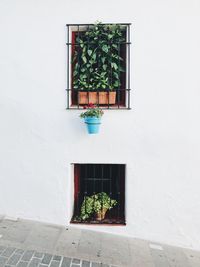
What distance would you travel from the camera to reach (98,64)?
13.3 feet

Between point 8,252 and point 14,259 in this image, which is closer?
point 14,259

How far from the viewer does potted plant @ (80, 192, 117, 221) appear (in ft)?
13.7

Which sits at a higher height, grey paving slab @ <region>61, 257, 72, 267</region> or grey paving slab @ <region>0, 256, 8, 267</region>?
grey paving slab @ <region>0, 256, 8, 267</region>

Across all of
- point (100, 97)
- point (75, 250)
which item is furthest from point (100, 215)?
point (100, 97)

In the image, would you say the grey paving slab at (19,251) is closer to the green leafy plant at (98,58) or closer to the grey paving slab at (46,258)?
the grey paving slab at (46,258)

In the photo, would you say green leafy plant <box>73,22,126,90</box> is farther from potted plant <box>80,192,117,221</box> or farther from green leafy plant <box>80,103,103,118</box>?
potted plant <box>80,192,117,221</box>

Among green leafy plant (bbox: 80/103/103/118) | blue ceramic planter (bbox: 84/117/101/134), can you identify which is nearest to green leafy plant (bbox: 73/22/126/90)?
green leafy plant (bbox: 80/103/103/118)

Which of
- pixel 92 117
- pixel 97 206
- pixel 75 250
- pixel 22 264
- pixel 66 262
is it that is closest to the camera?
pixel 22 264

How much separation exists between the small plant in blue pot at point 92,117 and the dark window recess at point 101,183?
858 mm

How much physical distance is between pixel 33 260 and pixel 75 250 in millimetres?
581

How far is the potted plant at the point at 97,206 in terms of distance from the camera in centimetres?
418

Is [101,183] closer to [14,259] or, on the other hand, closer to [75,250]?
[75,250]

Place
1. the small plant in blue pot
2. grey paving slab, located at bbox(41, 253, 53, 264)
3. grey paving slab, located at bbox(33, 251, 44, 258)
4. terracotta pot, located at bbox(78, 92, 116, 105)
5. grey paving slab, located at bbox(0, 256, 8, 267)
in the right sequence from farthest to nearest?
terracotta pot, located at bbox(78, 92, 116, 105) < the small plant in blue pot < grey paving slab, located at bbox(33, 251, 44, 258) < grey paving slab, located at bbox(41, 253, 53, 264) < grey paving slab, located at bbox(0, 256, 8, 267)

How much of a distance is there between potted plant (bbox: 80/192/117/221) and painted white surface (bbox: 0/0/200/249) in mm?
298
